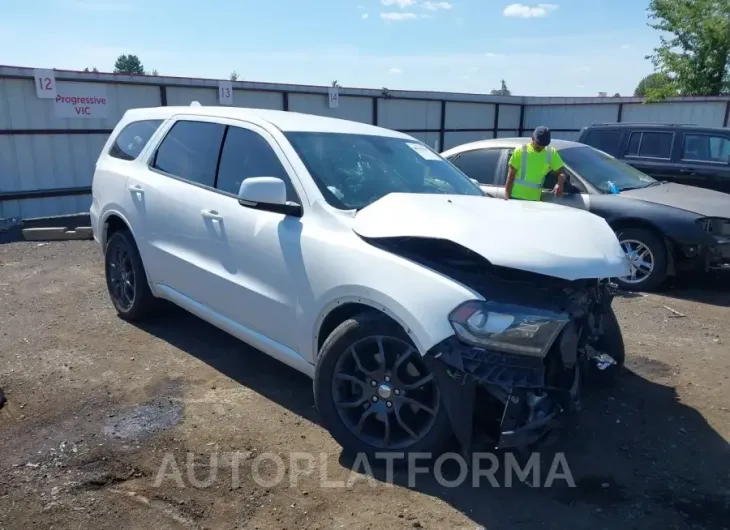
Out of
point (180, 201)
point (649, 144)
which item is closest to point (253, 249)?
point (180, 201)

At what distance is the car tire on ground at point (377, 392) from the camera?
316 centimetres

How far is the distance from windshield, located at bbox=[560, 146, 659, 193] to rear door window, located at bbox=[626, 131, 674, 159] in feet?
6.87

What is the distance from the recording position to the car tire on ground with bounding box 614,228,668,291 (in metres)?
6.69

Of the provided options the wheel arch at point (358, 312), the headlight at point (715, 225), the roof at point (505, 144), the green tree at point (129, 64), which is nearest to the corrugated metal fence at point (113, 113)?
the roof at point (505, 144)

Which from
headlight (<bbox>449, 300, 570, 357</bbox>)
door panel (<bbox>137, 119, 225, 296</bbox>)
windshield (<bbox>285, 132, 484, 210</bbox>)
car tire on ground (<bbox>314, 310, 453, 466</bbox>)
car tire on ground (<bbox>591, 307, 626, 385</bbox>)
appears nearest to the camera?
headlight (<bbox>449, 300, 570, 357</bbox>)

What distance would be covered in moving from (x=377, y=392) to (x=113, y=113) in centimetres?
1074

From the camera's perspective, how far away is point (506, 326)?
2854 mm

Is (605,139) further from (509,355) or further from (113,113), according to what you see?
(113,113)

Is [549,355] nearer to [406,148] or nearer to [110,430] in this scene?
[406,148]

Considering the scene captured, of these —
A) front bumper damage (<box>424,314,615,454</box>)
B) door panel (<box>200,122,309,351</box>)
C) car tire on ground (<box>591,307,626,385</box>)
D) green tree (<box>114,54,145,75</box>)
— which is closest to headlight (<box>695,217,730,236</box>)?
car tire on ground (<box>591,307,626,385</box>)

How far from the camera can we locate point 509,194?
708 centimetres

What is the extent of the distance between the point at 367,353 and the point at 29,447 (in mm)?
1981

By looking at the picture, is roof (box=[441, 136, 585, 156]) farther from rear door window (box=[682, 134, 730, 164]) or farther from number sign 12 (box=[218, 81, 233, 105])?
number sign 12 (box=[218, 81, 233, 105])

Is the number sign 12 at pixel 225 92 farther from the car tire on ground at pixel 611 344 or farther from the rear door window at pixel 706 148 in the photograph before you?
the car tire on ground at pixel 611 344
